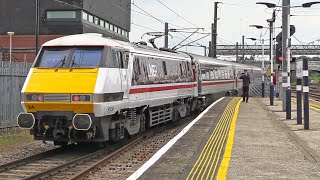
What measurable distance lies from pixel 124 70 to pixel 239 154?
3.67 metres

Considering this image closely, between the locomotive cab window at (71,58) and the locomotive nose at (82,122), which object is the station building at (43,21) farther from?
the locomotive nose at (82,122)

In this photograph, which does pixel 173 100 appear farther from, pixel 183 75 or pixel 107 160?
pixel 107 160

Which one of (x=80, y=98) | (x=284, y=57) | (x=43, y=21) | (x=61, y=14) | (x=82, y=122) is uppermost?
(x=61, y=14)

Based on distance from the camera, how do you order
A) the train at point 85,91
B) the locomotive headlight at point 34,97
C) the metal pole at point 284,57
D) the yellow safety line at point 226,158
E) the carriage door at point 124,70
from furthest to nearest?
the metal pole at point 284,57 < the carriage door at point 124,70 < the locomotive headlight at point 34,97 < the train at point 85,91 < the yellow safety line at point 226,158

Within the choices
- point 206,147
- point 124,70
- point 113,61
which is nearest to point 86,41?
point 113,61

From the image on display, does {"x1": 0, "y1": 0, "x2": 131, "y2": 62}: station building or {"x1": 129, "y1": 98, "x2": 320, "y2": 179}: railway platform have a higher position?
{"x1": 0, "y1": 0, "x2": 131, "y2": 62}: station building

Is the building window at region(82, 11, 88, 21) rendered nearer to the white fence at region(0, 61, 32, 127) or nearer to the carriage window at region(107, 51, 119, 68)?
the white fence at region(0, 61, 32, 127)

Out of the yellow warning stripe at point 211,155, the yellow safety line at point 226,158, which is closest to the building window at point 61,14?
the yellow warning stripe at point 211,155

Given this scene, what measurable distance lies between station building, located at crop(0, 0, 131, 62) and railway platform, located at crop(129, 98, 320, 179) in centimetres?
3122

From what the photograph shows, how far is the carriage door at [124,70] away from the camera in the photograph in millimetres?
11570

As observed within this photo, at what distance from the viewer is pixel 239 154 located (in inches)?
396

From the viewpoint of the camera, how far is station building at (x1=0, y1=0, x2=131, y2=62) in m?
44.7

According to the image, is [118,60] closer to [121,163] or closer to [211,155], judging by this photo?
[121,163]

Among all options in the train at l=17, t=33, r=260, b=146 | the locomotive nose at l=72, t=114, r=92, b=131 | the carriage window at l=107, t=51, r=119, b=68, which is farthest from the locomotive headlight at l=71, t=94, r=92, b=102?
the carriage window at l=107, t=51, r=119, b=68
